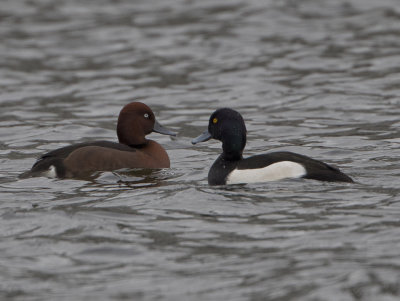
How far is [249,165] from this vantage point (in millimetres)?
9039

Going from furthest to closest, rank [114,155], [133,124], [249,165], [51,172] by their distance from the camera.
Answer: [133,124]
[114,155]
[51,172]
[249,165]

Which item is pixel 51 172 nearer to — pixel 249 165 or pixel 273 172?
pixel 249 165

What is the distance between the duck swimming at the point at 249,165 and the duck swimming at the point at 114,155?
92cm

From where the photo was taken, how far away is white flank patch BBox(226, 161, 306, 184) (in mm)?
8812

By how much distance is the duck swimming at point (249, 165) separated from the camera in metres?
8.81

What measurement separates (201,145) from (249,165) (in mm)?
3419

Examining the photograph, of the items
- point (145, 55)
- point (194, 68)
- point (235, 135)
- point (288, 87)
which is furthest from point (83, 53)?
point (235, 135)

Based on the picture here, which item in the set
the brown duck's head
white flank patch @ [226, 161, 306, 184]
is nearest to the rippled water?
white flank patch @ [226, 161, 306, 184]

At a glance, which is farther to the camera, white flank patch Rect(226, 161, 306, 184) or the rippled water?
white flank patch Rect(226, 161, 306, 184)

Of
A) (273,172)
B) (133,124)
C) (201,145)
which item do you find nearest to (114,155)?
(133,124)

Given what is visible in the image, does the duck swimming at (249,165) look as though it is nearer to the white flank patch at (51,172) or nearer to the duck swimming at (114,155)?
the duck swimming at (114,155)

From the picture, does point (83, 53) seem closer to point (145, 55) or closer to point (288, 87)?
point (145, 55)

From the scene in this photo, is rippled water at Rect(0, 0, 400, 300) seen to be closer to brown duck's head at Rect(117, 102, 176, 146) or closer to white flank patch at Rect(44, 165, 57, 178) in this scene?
white flank patch at Rect(44, 165, 57, 178)

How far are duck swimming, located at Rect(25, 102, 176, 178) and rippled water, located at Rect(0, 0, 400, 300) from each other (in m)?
0.16
